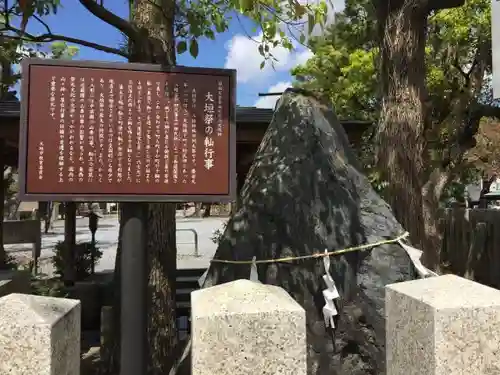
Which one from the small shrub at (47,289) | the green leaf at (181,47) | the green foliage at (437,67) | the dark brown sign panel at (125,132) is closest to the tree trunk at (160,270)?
the green leaf at (181,47)

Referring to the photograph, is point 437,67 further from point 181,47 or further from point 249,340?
point 249,340

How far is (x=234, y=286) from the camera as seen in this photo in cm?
259

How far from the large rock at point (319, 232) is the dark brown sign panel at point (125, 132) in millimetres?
1011

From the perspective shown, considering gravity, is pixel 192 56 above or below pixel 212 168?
above

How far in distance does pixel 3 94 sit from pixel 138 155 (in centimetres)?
838

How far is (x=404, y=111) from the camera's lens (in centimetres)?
612

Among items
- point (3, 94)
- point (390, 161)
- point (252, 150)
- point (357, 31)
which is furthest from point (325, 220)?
point (357, 31)

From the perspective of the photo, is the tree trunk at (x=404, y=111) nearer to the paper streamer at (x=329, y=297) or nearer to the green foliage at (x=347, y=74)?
the paper streamer at (x=329, y=297)

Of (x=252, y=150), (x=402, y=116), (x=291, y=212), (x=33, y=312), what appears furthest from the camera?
(x=252, y=150)

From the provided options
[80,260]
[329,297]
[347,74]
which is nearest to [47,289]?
[80,260]

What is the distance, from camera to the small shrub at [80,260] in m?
10.4

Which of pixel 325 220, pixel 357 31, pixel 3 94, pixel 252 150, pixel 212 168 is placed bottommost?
pixel 325 220

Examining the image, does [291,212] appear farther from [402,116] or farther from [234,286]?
[402,116]

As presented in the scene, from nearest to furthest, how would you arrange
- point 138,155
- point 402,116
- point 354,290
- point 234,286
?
point 234,286 < point 138,155 < point 354,290 < point 402,116
